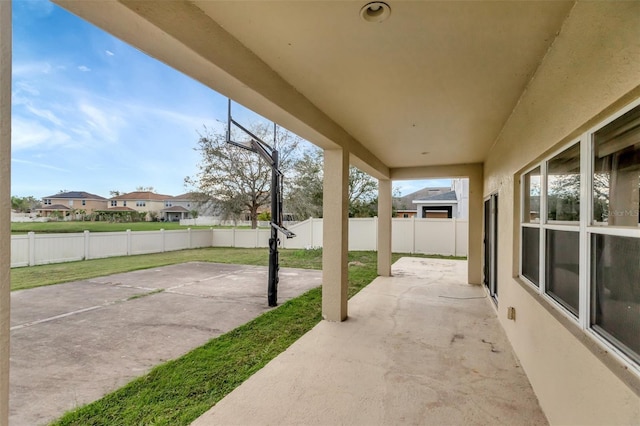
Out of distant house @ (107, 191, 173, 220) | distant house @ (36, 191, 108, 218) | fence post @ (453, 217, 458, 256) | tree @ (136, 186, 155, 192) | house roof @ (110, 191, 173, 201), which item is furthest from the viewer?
house roof @ (110, 191, 173, 201)

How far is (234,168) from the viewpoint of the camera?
55.6 feet

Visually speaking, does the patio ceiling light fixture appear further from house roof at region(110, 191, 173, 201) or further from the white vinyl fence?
house roof at region(110, 191, 173, 201)

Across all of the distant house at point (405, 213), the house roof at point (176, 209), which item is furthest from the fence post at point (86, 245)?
the house roof at point (176, 209)

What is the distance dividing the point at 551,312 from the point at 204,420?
273 cm

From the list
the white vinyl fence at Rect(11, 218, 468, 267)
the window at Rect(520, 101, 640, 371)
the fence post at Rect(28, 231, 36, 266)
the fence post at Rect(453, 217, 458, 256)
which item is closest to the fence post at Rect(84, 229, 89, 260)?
the white vinyl fence at Rect(11, 218, 468, 267)

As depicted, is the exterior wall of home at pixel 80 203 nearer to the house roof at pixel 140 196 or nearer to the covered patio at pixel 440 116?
the house roof at pixel 140 196

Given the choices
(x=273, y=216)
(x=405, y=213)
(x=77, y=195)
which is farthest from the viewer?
(x=405, y=213)

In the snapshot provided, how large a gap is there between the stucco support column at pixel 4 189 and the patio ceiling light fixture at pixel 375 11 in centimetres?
166

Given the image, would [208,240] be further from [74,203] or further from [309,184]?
[74,203]

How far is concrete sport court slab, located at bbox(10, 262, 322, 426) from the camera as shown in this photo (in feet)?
9.04

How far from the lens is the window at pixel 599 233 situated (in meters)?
1.35

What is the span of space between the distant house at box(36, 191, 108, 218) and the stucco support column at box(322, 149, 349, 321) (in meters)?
18.9

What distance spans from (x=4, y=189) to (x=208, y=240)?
16.1 m

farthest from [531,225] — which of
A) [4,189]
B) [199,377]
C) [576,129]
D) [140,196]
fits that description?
[140,196]
